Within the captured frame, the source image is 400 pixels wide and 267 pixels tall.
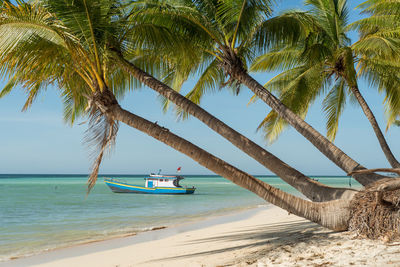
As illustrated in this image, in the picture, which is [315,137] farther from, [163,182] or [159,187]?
[163,182]

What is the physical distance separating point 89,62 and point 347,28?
7337mm

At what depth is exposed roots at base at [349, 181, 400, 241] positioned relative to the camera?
4770mm

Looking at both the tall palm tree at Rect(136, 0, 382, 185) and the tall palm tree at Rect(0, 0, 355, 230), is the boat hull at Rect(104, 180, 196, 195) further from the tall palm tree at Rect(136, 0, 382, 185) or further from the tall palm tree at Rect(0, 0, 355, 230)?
the tall palm tree at Rect(0, 0, 355, 230)

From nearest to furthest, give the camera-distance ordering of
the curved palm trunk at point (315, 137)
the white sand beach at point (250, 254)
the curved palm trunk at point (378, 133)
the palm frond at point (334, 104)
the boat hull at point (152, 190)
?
the white sand beach at point (250, 254)
the curved palm trunk at point (315, 137)
the curved palm trunk at point (378, 133)
the palm frond at point (334, 104)
the boat hull at point (152, 190)

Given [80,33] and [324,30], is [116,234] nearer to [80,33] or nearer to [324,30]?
[80,33]

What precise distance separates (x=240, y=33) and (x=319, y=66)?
10.6 feet

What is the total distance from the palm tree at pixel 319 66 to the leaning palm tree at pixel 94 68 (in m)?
3.84

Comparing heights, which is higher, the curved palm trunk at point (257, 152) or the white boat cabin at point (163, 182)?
the curved palm trunk at point (257, 152)

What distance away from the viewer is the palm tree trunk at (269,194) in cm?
525

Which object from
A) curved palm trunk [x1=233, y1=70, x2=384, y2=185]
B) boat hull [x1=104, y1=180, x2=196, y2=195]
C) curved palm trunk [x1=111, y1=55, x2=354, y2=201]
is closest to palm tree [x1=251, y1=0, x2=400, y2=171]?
curved palm trunk [x1=233, y1=70, x2=384, y2=185]

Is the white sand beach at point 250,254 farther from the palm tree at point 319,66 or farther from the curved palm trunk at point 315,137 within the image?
the palm tree at point 319,66

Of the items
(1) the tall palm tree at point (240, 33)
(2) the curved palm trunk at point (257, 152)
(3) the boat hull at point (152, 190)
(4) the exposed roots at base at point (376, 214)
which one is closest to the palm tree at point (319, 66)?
(1) the tall palm tree at point (240, 33)

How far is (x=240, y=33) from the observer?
6812mm

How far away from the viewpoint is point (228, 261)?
504cm
